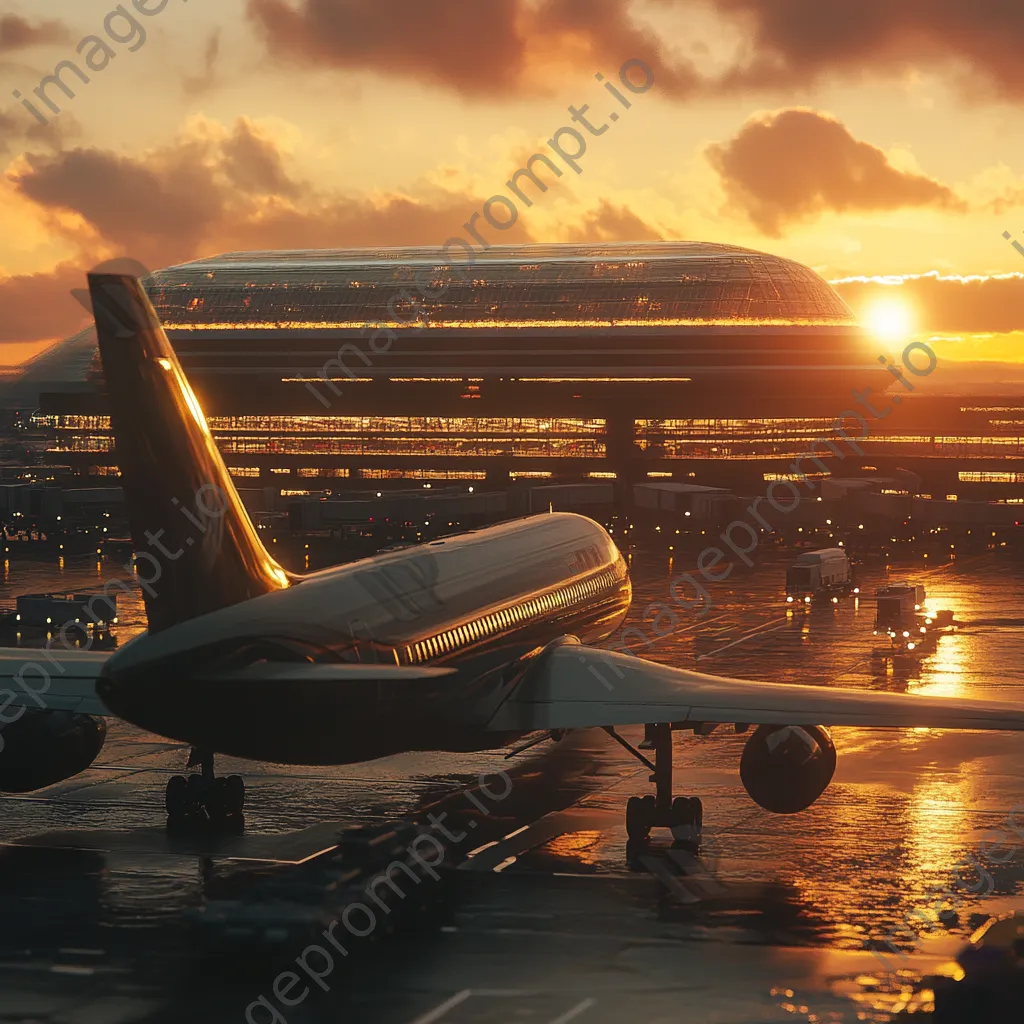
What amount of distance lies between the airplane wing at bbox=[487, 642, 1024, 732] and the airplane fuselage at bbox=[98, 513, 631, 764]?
1260 millimetres

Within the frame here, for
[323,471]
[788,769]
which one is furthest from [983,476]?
[788,769]

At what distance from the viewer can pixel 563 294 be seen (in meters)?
182

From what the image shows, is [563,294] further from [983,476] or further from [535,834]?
[535,834]

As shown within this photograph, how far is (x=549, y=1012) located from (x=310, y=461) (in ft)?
493

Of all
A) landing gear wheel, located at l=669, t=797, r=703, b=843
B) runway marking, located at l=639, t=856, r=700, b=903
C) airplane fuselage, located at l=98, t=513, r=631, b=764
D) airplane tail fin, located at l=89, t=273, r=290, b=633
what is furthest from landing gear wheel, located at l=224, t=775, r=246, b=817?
landing gear wheel, located at l=669, t=797, r=703, b=843

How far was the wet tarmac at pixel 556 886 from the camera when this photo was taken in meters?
23.5

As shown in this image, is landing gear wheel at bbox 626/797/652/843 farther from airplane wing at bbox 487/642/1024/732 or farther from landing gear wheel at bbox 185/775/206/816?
landing gear wheel at bbox 185/775/206/816

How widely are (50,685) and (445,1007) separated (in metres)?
14.4

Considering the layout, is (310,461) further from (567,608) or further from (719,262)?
(567,608)

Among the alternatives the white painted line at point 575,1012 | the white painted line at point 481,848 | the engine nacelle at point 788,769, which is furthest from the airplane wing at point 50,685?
the white painted line at point 575,1012

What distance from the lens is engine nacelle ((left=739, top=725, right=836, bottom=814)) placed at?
31.6m

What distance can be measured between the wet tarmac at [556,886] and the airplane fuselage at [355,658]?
2915mm

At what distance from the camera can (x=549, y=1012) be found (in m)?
22.8

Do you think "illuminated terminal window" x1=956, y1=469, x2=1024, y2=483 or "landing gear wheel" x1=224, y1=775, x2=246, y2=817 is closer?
"landing gear wheel" x1=224, y1=775, x2=246, y2=817
